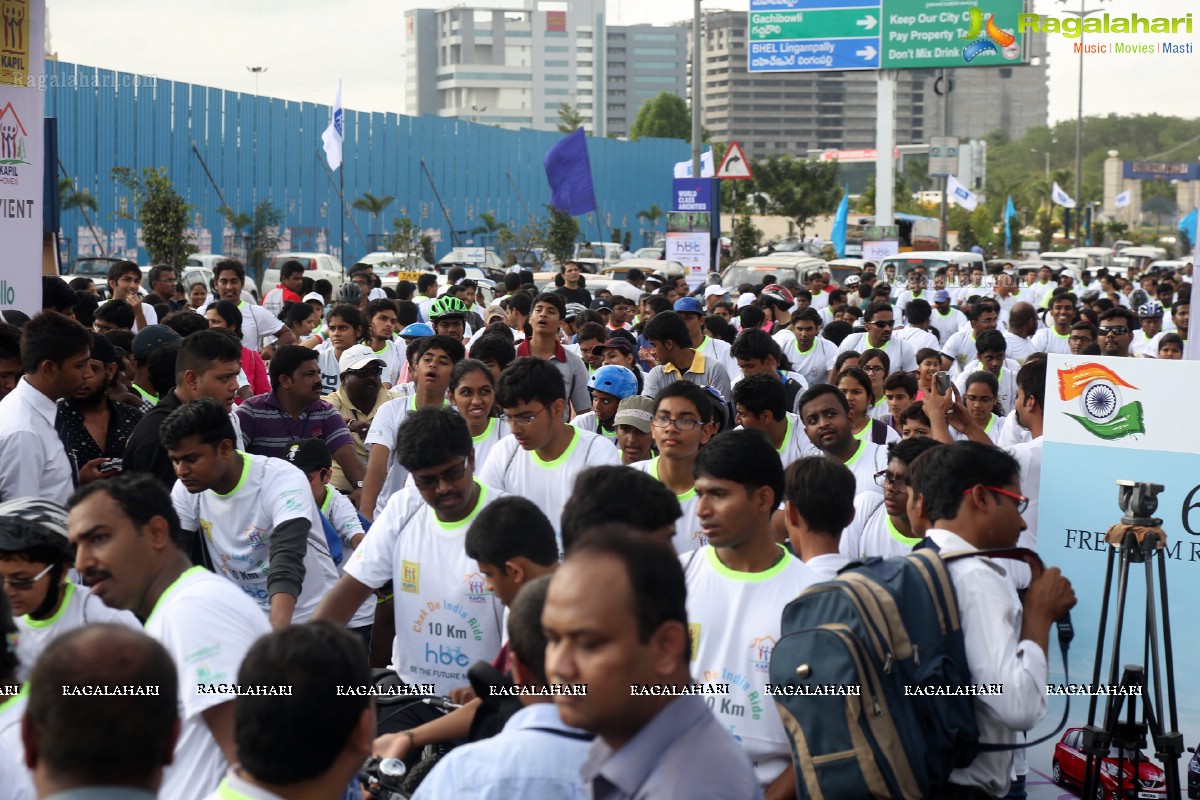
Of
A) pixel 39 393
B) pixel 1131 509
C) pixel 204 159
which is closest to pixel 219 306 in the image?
pixel 39 393

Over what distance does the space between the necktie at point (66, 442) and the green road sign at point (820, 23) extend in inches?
1532

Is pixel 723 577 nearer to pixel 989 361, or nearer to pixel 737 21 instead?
pixel 989 361

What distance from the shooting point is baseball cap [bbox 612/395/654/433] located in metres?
6.18

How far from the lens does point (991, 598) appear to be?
3492 millimetres

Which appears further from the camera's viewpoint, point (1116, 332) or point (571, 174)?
point (571, 174)

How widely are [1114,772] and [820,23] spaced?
131ft

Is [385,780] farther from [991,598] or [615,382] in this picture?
[615,382]

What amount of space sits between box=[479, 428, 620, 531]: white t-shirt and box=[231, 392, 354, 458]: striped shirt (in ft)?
4.68

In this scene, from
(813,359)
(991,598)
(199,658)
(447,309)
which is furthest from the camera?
(813,359)

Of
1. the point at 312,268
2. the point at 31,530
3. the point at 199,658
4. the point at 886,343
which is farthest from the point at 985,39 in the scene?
the point at 199,658

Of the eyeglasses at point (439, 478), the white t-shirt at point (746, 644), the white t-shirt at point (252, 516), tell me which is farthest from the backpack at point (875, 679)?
the white t-shirt at point (252, 516)

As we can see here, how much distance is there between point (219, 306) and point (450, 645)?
6255 millimetres

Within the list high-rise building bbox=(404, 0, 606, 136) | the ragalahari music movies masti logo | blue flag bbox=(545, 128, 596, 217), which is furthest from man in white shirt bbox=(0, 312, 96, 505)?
high-rise building bbox=(404, 0, 606, 136)

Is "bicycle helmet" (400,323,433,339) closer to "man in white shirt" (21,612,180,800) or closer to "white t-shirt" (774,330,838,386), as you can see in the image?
"white t-shirt" (774,330,838,386)
